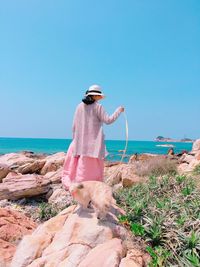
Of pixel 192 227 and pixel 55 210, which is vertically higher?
pixel 192 227

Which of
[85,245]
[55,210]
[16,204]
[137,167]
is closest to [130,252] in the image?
[85,245]

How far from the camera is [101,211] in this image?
15.8ft

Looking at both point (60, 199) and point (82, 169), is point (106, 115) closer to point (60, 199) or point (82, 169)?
point (82, 169)

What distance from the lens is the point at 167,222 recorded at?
4.82 m

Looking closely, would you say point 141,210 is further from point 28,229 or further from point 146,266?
point 28,229

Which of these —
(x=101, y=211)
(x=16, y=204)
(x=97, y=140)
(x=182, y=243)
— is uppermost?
(x=97, y=140)

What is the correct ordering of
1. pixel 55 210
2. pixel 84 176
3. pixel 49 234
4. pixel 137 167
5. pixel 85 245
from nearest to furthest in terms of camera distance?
1. pixel 85 245
2. pixel 49 234
3. pixel 84 176
4. pixel 55 210
5. pixel 137 167

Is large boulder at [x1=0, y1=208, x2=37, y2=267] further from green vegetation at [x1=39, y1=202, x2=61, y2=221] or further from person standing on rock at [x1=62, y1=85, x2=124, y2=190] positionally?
person standing on rock at [x1=62, y1=85, x2=124, y2=190]

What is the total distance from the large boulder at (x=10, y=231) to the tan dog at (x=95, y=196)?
155cm

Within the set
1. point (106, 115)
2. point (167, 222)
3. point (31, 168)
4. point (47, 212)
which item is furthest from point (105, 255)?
point (31, 168)

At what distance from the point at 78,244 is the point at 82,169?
1.95 metres

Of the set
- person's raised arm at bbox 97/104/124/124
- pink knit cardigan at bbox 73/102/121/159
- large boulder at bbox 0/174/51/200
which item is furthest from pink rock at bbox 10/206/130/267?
large boulder at bbox 0/174/51/200

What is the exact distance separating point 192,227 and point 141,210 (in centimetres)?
93

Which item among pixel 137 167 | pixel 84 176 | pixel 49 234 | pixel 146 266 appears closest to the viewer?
pixel 146 266
